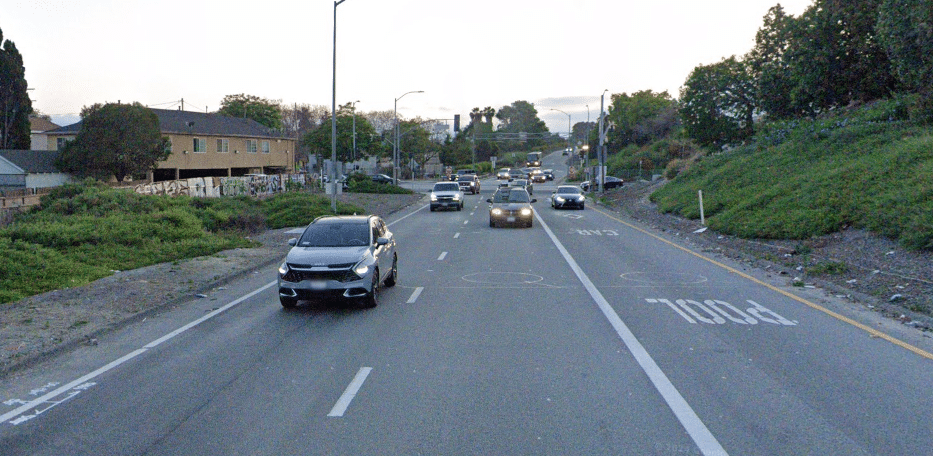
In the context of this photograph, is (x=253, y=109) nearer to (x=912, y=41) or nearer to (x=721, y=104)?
(x=721, y=104)

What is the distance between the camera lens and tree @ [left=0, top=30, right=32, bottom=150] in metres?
55.6

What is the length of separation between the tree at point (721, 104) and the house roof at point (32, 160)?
148 feet

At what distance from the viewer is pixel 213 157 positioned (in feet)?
210

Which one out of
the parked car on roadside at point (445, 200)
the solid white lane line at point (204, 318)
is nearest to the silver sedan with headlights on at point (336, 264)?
the solid white lane line at point (204, 318)

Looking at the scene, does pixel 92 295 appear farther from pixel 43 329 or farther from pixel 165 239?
pixel 165 239

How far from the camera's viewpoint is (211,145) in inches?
2509

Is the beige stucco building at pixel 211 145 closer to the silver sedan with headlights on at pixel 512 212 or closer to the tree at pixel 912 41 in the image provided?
the silver sedan with headlights on at pixel 512 212

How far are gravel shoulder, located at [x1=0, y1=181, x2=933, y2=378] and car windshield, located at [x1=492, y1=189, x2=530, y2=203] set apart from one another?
9.46 m

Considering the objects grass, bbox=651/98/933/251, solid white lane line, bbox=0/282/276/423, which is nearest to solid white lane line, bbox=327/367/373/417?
solid white lane line, bbox=0/282/276/423

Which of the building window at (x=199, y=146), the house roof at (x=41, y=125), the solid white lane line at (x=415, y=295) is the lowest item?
the solid white lane line at (x=415, y=295)

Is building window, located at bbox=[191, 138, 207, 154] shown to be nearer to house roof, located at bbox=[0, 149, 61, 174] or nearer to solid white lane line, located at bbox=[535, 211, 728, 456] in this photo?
house roof, located at bbox=[0, 149, 61, 174]

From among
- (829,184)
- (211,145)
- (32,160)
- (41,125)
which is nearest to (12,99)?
(32,160)

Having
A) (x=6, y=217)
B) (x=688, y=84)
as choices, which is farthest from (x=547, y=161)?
(x=6, y=217)

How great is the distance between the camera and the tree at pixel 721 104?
5591 centimetres
